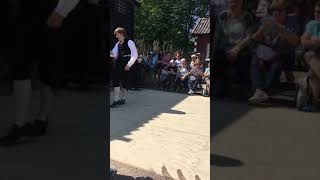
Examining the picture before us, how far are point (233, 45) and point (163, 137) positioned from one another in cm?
358

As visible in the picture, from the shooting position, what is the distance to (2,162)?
288cm

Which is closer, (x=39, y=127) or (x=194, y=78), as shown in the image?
(x=39, y=127)

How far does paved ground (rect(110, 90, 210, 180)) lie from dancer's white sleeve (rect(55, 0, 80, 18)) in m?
2.12

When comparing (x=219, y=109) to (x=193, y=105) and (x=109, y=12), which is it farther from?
(x=193, y=105)

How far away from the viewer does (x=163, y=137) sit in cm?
615

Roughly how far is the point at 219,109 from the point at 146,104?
6241mm

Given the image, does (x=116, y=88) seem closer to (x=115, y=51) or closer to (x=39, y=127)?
(x=115, y=51)

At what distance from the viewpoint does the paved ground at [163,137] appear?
4840 millimetres

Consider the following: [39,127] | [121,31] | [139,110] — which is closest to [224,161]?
[39,127]

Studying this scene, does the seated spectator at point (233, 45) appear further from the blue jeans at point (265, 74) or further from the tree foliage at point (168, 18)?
the tree foliage at point (168, 18)

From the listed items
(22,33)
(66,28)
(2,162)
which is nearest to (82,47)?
(66,28)

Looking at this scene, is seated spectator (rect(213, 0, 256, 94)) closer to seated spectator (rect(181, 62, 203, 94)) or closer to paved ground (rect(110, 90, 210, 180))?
paved ground (rect(110, 90, 210, 180))

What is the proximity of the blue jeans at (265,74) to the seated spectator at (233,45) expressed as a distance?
33 mm

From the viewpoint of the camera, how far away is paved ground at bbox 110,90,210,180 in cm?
484
